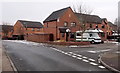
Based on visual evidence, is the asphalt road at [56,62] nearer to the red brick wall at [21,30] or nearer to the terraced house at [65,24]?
the terraced house at [65,24]

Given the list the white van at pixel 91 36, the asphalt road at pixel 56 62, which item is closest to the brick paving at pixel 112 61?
the asphalt road at pixel 56 62

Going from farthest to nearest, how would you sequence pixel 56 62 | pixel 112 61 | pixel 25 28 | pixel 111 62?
pixel 25 28 < pixel 56 62 < pixel 112 61 < pixel 111 62

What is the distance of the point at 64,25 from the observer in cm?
4381

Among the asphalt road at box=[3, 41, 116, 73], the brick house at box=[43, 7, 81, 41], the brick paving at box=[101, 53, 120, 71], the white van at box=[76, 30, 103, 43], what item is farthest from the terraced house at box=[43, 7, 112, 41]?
the brick paving at box=[101, 53, 120, 71]

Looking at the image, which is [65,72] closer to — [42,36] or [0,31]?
[42,36]

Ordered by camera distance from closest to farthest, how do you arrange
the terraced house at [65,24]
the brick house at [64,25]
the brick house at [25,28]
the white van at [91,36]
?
the white van at [91,36] < the terraced house at [65,24] < the brick house at [64,25] < the brick house at [25,28]

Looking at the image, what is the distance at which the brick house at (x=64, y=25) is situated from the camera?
40500 millimetres

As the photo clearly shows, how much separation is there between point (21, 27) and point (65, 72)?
63.7 meters

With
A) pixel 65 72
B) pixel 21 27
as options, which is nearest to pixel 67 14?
pixel 21 27

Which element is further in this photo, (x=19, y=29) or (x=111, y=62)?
(x=19, y=29)

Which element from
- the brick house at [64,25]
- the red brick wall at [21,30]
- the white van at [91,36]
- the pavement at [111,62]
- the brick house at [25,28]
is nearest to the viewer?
the pavement at [111,62]

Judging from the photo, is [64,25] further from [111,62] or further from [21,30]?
[111,62]

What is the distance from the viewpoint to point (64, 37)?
1594 inches

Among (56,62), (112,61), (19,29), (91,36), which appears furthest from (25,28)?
(112,61)
